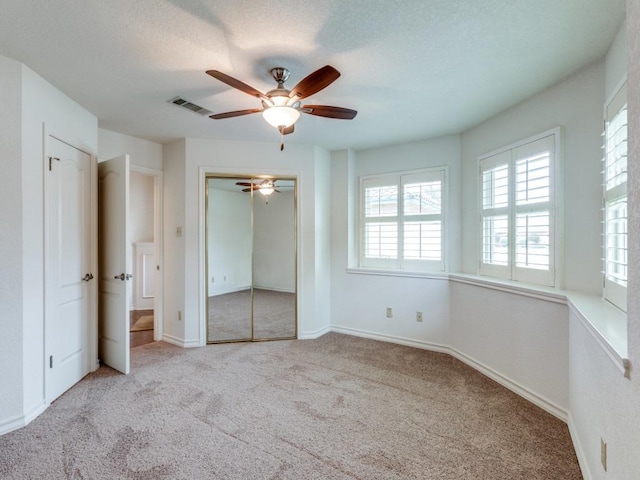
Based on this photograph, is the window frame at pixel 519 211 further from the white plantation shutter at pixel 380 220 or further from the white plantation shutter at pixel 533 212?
the white plantation shutter at pixel 380 220

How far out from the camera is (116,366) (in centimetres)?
310

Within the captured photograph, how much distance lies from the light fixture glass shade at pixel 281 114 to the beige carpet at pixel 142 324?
3.75m

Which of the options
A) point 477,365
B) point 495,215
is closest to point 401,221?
point 495,215

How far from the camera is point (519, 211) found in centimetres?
289

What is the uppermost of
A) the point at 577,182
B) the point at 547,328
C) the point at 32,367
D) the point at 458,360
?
the point at 577,182

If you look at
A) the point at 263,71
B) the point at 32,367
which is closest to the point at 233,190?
the point at 263,71

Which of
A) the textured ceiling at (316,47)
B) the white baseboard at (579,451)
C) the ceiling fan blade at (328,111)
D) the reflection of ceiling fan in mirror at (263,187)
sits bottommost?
the white baseboard at (579,451)

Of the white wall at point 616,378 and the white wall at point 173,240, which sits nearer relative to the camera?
the white wall at point 616,378

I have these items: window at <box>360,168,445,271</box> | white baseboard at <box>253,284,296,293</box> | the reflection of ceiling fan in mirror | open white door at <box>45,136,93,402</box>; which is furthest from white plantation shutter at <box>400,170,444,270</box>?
open white door at <box>45,136,93,402</box>

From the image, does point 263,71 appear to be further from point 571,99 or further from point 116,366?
point 116,366

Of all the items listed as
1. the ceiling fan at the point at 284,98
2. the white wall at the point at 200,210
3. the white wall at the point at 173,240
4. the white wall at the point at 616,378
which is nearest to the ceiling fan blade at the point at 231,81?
the ceiling fan at the point at 284,98

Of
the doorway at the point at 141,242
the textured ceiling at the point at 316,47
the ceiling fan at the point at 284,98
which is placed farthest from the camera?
the doorway at the point at 141,242

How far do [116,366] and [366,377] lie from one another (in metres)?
2.43

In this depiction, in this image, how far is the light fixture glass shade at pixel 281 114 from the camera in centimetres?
216
